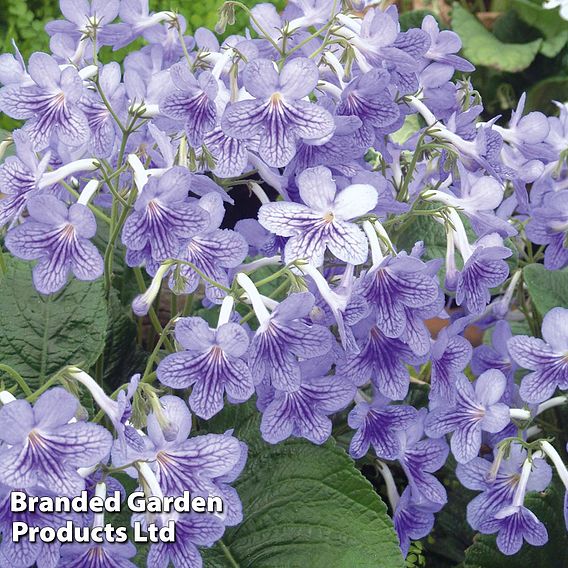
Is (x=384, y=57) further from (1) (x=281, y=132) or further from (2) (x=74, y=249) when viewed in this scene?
(2) (x=74, y=249)

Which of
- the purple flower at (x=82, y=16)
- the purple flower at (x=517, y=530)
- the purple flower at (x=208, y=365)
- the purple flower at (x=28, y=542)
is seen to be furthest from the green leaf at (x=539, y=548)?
the purple flower at (x=82, y=16)

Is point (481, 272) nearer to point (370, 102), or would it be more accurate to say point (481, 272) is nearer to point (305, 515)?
point (370, 102)

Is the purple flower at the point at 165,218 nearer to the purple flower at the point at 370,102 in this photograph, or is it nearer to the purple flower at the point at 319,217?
the purple flower at the point at 319,217

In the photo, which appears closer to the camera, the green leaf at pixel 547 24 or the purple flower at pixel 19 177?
the purple flower at pixel 19 177

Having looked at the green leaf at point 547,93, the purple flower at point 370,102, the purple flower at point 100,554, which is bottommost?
the green leaf at point 547,93

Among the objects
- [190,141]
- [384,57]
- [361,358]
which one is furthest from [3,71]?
[361,358]

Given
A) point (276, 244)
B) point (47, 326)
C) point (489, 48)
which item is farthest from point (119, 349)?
point (489, 48)

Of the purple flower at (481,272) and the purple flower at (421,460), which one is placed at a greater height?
the purple flower at (481,272)
